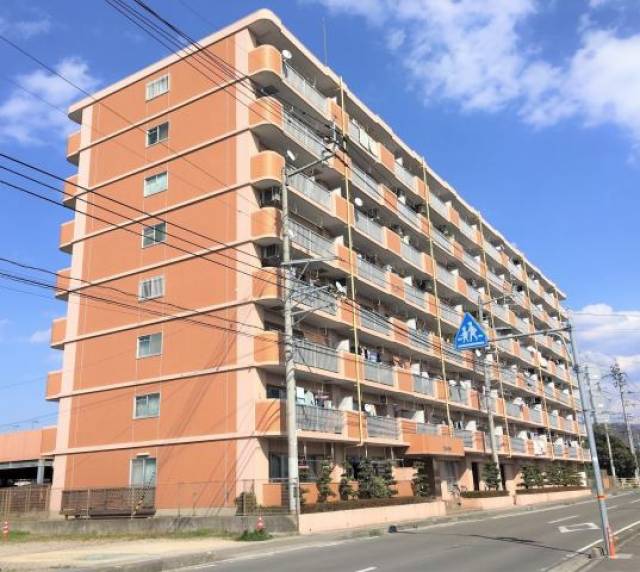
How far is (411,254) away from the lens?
42938 millimetres

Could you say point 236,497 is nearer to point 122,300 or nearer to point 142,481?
point 142,481

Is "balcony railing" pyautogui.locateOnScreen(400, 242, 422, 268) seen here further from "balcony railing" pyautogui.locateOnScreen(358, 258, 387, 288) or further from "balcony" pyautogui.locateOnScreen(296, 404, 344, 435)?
"balcony" pyautogui.locateOnScreen(296, 404, 344, 435)

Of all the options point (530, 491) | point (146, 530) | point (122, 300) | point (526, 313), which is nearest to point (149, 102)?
point (122, 300)

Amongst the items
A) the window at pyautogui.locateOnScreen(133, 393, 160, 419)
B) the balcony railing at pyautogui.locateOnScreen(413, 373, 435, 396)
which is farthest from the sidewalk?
the balcony railing at pyautogui.locateOnScreen(413, 373, 435, 396)

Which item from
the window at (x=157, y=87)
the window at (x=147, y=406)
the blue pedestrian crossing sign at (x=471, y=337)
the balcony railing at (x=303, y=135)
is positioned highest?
the window at (x=157, y=87)

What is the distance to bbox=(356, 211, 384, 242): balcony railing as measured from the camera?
3703 cm

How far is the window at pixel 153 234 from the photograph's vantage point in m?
33.2

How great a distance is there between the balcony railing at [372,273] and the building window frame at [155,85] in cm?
1348

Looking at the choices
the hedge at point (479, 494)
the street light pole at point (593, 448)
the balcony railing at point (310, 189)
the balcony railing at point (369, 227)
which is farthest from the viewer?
the hedge at point (479, 494)

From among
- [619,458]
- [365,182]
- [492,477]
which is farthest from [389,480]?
Answer: [619,458]

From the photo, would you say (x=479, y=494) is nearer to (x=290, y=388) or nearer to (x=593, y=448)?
(x=290, y=388)

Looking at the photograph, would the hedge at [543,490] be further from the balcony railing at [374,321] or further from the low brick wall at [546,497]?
the balcony railing at [374,321]

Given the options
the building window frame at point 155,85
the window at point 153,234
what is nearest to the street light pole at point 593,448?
the window at point 153,234

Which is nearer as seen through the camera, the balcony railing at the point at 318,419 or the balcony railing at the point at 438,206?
the balcony railing at the point at 318,419
